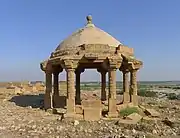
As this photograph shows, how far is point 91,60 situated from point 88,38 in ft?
5.31

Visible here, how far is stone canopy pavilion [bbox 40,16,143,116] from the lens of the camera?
13641mm

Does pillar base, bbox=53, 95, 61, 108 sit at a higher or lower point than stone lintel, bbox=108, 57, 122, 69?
lower

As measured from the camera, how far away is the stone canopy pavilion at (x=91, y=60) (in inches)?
537

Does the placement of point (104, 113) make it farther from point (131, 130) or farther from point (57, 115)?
point (131, 130)

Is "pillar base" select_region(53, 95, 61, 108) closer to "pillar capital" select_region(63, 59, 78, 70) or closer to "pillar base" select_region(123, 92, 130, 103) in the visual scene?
"pillar capital" select_region(63, 59, 78, 70)

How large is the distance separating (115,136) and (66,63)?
569 centimetres

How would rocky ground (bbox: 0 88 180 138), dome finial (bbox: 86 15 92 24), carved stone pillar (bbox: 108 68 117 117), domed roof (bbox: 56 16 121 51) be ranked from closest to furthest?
1. rocky ground (bbox: 0 88 180 138)
2. carved stone pillar (bbox: 108 68 117 117)
3. domed roof (bbox: 56 16 121 51)
4. dome finial (bbox: 86 15 92 24)

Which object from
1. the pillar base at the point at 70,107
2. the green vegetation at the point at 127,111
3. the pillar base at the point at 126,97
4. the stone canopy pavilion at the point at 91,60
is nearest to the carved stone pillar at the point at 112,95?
the stone canopy pavilion at the point at 91,60

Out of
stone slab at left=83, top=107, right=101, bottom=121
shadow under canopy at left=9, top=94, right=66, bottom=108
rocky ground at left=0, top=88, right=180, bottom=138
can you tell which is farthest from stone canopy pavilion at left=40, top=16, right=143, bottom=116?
rocky ground at left=0, top=88, right=180, bottom=138

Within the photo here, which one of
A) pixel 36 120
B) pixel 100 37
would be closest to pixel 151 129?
pixel 36 120

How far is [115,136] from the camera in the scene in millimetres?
8930

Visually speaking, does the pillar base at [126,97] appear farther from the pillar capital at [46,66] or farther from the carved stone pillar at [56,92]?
the pillar capital at [46,66]

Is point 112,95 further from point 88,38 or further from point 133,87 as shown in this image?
point 88,38

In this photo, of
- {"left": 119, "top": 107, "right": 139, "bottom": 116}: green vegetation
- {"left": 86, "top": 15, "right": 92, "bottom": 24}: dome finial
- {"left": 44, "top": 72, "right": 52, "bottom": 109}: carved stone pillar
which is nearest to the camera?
{"left": 119, "top": 107, "right": 139, "bottom": 116}: green vegetation
